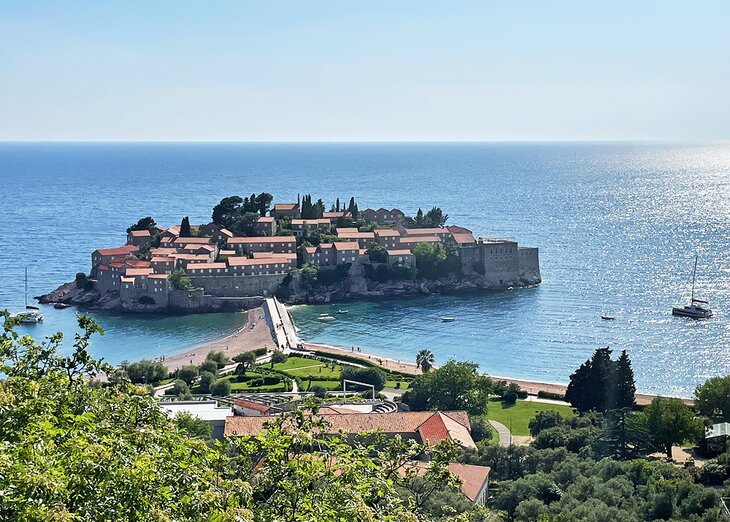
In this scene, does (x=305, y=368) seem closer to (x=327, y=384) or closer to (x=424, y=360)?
(x=327, y=384)

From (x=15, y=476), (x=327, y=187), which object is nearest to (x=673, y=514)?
(x=15, y=476)

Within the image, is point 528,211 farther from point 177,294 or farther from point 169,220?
point 177,294

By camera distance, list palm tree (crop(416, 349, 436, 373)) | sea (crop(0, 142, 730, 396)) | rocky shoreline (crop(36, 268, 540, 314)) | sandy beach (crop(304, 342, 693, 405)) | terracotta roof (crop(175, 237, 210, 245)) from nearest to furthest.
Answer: sandy beach (crop(304, 342, 693, 405)) → palm tree (crop(416, 349, 436, 373)) → sea (crop(0, 142, 730, 396)) → rocky shoreline (crop(36, 268, 540, 314)) → terracotta roof (crop(175, 237, 210, 245))

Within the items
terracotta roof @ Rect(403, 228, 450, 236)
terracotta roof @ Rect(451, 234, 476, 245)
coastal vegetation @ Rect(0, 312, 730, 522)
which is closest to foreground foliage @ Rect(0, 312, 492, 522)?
coastal vegetation @ Rect(0, 312, 730, 522)

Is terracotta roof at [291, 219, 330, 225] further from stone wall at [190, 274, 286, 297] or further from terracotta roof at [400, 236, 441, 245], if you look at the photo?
stone wall at [190, 274, 286, 297]

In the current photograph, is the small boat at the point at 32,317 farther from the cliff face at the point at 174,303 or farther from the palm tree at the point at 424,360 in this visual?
the palm tree at the point at 424,360

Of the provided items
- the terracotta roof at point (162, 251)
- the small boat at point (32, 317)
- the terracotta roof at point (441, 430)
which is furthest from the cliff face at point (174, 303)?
the terracotta roof at point (441, 430)
